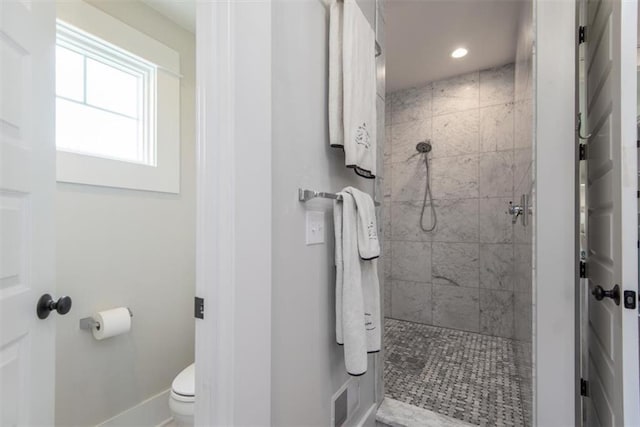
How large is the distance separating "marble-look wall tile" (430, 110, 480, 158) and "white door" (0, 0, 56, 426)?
9.45ft

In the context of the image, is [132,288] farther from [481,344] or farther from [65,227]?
[481,344]

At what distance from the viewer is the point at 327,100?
1.16 m

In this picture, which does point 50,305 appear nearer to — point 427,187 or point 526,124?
point 526,124

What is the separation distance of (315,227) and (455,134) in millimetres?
2368

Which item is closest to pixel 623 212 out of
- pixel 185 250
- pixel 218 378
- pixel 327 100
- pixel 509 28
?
pixel 327 100

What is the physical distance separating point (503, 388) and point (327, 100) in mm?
1983

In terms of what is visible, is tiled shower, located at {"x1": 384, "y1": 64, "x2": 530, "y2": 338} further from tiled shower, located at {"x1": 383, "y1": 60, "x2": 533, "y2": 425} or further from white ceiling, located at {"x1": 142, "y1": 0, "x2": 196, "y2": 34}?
white ceiling, located at {"x1": 142, "y1": 0, "x2": 196, "y2": 34}

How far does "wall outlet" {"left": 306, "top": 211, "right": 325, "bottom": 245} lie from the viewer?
105 cm

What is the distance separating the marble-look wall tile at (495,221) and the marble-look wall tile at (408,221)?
19.3 inches

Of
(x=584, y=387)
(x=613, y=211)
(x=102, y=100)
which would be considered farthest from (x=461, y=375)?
(x=102, y=100)

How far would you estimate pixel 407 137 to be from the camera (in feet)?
10.1

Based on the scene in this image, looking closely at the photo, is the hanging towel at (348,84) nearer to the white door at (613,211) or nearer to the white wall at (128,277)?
the white door at (613,211)

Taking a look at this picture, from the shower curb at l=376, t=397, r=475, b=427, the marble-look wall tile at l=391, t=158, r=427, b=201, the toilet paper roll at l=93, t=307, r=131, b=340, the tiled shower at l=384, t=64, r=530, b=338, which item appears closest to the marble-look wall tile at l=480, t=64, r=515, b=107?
the tiled shower at l=384, t=64, r=530, b=338

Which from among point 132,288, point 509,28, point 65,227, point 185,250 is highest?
point 509,28
